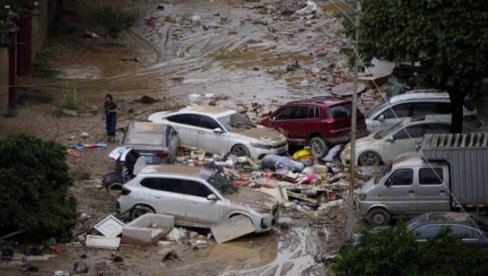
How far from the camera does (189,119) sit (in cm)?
2889

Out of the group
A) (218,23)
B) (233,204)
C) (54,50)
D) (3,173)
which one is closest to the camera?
(3,173)

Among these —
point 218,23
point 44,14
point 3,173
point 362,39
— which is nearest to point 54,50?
point 44,14

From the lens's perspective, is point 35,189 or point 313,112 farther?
point 313,112

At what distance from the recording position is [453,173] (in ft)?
72.1

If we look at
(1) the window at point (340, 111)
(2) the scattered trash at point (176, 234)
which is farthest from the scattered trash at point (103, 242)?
(1) the window at point (340, 111)

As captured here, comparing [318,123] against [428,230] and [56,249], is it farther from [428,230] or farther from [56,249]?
[56,249]

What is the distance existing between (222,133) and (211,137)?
0.34m

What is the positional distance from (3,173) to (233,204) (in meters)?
4.65

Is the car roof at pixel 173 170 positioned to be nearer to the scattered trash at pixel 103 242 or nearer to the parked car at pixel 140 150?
the parked car at pixel 140 150

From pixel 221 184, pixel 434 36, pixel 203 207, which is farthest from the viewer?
pixel 434 36

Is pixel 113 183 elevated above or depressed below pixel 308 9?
below

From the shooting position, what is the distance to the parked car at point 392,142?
26734 millimetres

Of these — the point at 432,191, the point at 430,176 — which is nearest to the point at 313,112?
the point at 430,176

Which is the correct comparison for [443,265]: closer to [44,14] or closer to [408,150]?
[408,150]
